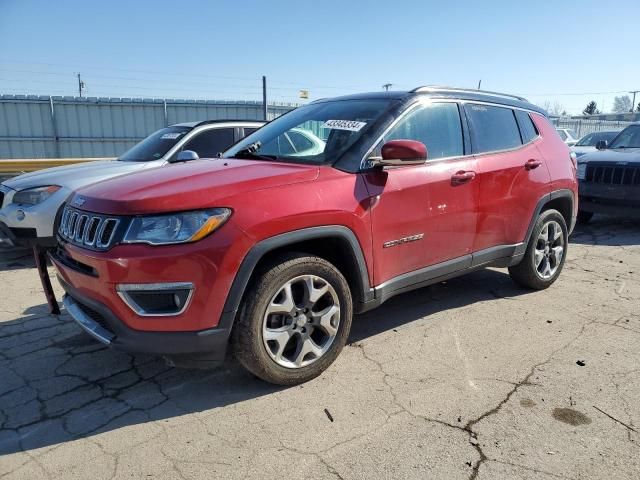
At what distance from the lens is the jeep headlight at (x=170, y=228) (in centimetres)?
251

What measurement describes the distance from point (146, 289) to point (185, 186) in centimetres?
61

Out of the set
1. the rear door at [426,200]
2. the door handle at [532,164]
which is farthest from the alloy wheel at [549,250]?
the rear door at [426,200]

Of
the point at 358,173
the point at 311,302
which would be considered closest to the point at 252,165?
the point at 358,173

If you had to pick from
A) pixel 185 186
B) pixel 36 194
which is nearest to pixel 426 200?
pixel 185 186

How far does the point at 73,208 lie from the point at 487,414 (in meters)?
2.70

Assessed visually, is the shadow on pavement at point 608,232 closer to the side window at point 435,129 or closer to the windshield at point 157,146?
the side window at point 435,129

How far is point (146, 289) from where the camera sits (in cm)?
250

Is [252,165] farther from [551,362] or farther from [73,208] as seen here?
[551,362]

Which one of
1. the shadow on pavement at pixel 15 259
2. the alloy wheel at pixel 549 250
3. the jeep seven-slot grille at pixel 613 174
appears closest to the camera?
the alloy wheel at pixel 549 250

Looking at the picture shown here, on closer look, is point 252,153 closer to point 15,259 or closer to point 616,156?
point 15,259

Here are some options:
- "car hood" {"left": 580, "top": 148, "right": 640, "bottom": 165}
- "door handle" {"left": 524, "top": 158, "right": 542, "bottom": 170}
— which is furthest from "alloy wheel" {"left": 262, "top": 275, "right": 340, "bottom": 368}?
"car hood" {"left": 580, "top": 148, "right": 640, "bottom": 165}

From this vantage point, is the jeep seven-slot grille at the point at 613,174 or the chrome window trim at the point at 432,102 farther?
the jeep seven-slot grille at the point at 613,174

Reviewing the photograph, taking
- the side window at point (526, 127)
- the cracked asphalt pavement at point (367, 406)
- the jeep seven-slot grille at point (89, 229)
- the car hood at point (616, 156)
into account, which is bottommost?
the cracked asphalt pavement at point (367, 406)

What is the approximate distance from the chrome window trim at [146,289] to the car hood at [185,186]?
380 millimetres
